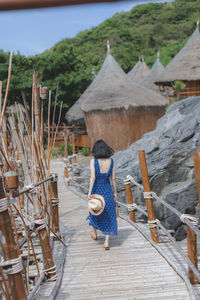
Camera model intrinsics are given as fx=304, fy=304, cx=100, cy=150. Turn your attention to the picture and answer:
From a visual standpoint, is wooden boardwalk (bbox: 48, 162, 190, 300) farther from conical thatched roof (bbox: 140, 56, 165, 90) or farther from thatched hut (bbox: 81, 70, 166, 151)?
conical thatched roof (bbox: 140, 56, 165, 90)

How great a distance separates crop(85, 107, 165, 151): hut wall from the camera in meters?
10.4

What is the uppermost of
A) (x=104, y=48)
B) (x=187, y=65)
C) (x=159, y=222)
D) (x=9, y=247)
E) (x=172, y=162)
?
(x=104, y=48)

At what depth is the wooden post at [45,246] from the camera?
2.02 m

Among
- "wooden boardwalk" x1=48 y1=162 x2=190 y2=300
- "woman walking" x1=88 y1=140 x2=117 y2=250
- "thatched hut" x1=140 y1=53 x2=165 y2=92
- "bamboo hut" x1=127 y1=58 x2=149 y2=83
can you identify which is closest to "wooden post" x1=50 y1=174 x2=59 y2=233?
"wooden boardwalk" x1=48 y1=162 x2=190 y2=300

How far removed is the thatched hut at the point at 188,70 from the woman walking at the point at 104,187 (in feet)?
33.7

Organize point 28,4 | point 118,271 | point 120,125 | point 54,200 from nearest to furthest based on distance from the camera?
point 28,4, point 118,271, point 54,200, point 120,125

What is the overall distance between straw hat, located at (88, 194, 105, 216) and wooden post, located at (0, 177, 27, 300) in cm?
129

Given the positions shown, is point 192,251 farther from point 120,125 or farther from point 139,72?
point 139,72

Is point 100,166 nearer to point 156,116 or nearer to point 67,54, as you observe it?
point 156,116

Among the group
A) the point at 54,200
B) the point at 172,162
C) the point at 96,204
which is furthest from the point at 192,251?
the point at 172,162

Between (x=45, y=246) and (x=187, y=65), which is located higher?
(x=187, y=65)

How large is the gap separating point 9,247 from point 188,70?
473 inches

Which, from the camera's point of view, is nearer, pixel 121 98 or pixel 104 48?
pixel 121 98

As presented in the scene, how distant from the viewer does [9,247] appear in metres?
1.37
